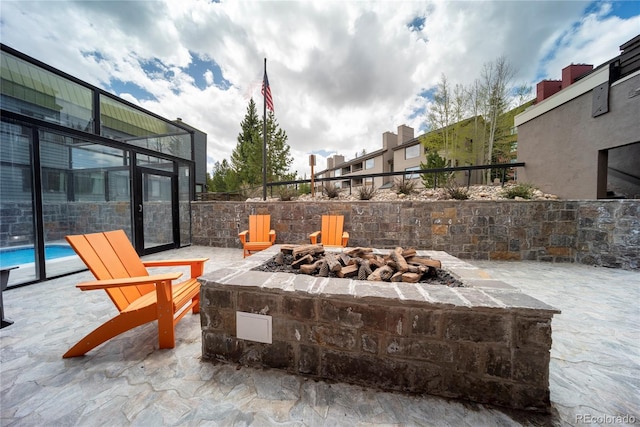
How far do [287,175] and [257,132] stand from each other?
3199 mm

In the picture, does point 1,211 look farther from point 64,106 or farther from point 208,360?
point 208,360

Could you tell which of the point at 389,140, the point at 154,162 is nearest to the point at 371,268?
the point at 154,162

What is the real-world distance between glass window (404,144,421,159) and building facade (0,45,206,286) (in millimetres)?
14197

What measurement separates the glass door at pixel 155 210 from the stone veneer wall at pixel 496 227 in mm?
2701

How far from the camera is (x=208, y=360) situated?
1.43 meters

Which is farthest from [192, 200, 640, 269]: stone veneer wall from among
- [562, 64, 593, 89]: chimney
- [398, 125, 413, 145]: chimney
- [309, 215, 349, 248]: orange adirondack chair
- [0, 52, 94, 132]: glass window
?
[398, 125, 413, 145]: chimney

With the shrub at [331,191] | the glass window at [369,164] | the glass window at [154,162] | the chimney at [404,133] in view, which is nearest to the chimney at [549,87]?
the shrub at [331,191]

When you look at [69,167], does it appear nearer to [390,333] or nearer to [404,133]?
[390,333]

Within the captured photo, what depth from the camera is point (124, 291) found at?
5.41ft

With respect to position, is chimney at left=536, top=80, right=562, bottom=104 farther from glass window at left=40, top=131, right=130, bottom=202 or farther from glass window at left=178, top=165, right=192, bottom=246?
glass window at left=40, top=131, right=130, bottom=202

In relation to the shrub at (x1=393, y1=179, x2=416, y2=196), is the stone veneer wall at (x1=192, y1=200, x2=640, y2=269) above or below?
below

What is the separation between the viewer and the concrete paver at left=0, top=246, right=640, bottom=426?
3.36 ft

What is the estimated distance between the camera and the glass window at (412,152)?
47.8 feet

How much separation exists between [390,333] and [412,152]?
15967 millimetres
